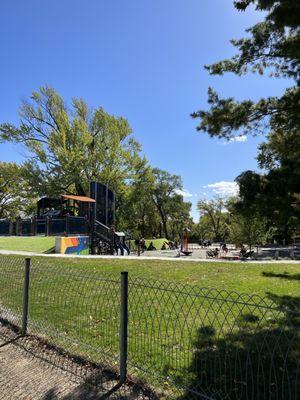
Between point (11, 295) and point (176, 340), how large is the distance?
392cm

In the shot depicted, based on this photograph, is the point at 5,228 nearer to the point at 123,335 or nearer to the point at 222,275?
the point at 222,275

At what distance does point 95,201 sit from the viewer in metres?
26.6

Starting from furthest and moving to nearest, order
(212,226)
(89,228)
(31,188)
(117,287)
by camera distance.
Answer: (212,226), (31,188), (89,228), (117,287)

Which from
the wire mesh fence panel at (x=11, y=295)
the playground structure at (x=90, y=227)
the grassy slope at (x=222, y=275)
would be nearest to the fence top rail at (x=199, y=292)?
the wire mesh fence panel at (x=11, y=295)

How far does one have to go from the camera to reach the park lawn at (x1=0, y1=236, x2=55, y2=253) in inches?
757

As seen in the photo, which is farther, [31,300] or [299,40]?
[31,300]

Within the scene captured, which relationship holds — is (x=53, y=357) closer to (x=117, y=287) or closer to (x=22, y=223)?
(x=117, y=287)

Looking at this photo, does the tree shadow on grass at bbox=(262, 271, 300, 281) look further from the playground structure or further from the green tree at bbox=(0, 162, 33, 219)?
the green tree at bbox=(0, 162, 33, 219)

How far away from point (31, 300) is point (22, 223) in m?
20.2

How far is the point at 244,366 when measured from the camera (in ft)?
12.9

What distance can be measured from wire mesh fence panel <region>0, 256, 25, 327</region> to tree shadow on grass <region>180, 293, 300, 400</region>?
3068 millimetres

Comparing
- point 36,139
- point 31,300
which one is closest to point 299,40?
point 31,300

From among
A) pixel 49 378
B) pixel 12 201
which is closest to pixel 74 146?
pixel 12 201

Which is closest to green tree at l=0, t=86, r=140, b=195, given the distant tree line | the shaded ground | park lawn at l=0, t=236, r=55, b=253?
the distant tree line
